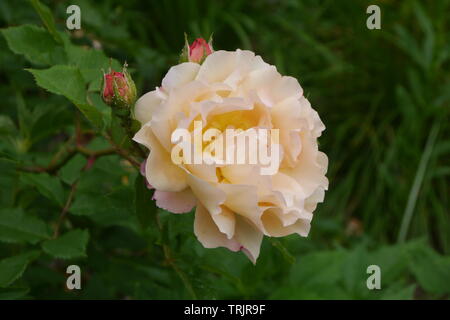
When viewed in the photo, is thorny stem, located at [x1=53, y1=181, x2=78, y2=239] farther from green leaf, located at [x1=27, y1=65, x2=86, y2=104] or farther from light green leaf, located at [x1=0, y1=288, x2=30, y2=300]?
green leaf, located at [x1=27, y1=65, x2=86, y2=104]

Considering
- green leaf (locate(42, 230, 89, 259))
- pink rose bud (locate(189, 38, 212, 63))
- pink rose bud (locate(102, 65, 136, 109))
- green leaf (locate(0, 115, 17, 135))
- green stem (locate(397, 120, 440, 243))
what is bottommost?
Answer: green leaf (locate(42, 230, 89, 259))

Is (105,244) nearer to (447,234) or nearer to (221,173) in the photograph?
(221,173)

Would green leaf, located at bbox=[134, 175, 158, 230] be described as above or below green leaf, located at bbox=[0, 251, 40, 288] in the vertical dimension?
above

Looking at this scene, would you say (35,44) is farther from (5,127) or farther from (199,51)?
(199,51)

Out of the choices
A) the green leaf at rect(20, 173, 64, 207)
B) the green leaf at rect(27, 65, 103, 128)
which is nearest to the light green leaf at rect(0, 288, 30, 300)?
the green leaf at rect(20, 173, 64, 207)

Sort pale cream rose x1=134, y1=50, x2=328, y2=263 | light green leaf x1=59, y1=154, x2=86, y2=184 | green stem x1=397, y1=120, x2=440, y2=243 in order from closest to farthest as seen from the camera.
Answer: pale cream rose x1=134, y1=50, x2=328, y2=263, light green leaf x1=59, y1=154, x2=86, y2=184, green stem x1=397, y1=120, x2=440, y2=243

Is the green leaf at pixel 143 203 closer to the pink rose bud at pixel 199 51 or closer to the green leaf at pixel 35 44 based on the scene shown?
the pink rose bud at pixel 199 51

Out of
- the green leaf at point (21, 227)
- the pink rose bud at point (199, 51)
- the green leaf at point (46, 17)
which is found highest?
the green leaf at point (46, 17)

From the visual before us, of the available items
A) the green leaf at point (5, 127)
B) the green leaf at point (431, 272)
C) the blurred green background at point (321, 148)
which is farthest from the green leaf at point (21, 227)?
the green leaf at point (431, 272)
